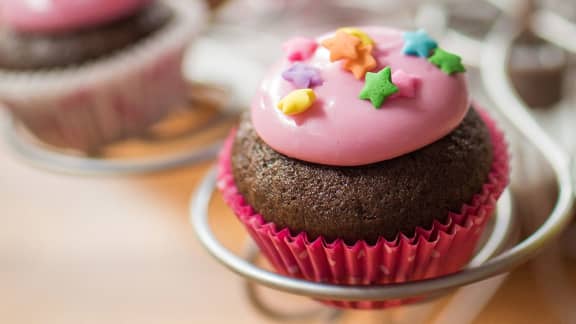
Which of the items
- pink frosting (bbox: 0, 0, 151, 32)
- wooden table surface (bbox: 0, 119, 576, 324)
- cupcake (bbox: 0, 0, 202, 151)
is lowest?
wooden table surface (bbox: 0, 119, 576, 324)

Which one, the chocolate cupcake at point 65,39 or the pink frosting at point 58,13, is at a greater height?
the pink frosting at point 58,13

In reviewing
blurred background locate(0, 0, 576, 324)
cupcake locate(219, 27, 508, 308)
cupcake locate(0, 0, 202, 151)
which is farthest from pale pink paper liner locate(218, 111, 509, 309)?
cupcake locate(0, 0, 202, 151)

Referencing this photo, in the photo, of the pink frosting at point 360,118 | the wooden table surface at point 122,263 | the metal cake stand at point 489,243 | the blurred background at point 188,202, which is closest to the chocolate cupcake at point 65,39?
the blurred background at point 188,202

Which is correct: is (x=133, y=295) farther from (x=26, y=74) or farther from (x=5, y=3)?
(x=5, y=3)

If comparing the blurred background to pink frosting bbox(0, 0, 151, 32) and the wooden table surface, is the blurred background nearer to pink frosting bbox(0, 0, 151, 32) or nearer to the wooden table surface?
the wooden table surface

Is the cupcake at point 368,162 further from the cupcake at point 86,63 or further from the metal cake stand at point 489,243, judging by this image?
the cupcake at point 86,63

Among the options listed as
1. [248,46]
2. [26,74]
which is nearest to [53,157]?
[26,74]
